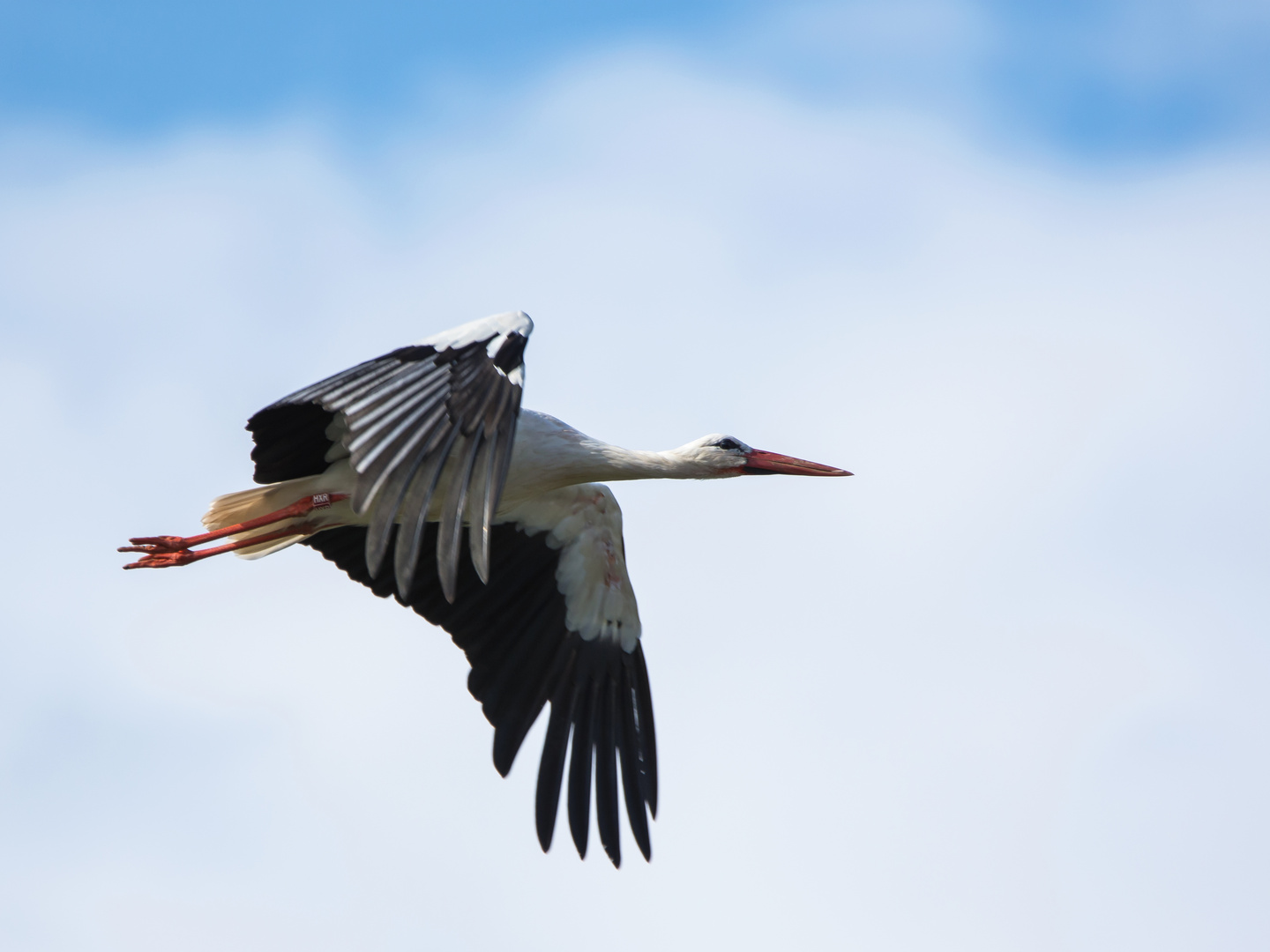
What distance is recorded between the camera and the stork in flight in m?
8.57

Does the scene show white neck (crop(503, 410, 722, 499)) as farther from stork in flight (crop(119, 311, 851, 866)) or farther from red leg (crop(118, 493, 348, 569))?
red leg (crop(118, 493, 348, 569))

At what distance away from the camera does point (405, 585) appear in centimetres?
561

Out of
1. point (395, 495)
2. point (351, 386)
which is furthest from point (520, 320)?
point (395, 495)

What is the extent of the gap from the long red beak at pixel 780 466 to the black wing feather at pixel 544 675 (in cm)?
142

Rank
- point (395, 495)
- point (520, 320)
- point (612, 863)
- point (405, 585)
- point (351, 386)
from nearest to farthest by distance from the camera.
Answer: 1. point (405, 585)
2. point (395, 495)
3. point (351, 386)
4. point (520, 320)
5. point (612, 863)

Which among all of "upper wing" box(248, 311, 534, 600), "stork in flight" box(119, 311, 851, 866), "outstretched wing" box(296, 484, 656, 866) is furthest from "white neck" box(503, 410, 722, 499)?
"upper wing" box(248, 311, 534, 600)

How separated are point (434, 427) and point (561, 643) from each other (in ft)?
12.4

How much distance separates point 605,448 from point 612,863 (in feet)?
8.28

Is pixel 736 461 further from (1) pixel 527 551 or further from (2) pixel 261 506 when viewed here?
(2) pixel 261 506

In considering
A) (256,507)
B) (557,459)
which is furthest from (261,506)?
(557,459)

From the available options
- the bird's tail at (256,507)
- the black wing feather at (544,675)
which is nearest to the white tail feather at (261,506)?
the bird's tail at (256,507)

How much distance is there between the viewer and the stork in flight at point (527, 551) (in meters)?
8.57

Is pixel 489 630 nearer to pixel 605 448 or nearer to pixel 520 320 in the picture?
pixel 605 448

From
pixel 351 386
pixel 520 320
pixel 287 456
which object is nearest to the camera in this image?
pixel 351 386
